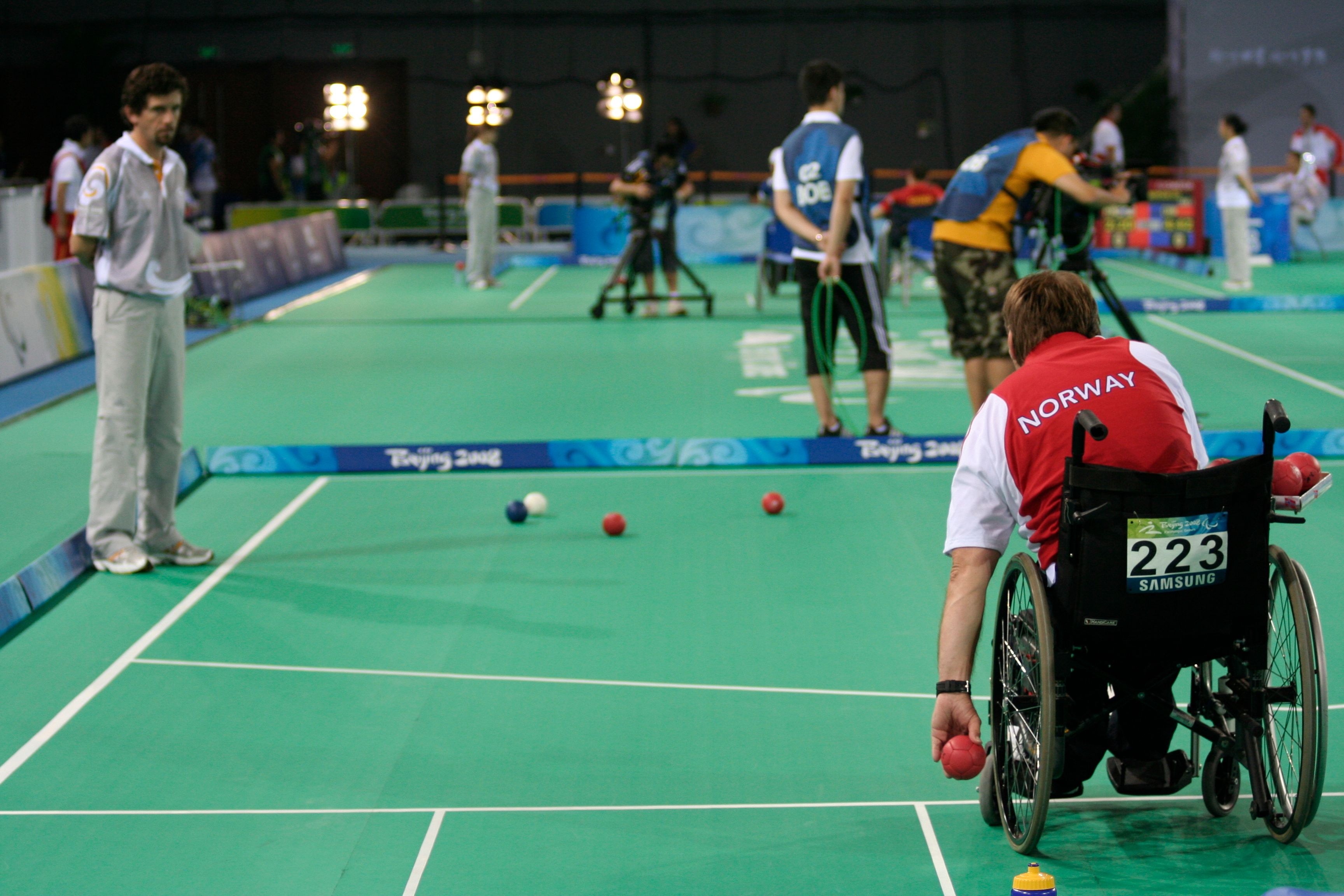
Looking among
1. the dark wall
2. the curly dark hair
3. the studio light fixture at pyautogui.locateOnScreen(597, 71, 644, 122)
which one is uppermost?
the dark wall

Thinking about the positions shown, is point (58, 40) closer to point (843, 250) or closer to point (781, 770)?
→ point (843, 250)

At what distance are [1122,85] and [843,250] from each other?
85.2 feet

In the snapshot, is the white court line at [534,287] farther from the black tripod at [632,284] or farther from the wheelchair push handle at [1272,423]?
the wheelchair push handle at [1272,423]

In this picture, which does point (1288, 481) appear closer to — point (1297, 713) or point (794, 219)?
point (1297, 713)

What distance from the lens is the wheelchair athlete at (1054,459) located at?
3.31 metres

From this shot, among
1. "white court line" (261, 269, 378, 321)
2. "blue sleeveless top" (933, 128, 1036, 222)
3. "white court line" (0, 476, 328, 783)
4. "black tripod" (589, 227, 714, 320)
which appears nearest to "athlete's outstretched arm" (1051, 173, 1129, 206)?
"blue sleeveless top" (933, 128, 1036, 222)

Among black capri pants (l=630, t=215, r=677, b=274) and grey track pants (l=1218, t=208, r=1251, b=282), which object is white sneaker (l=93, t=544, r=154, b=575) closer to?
black capri pants (l=630, t=215, r=677, b=274)

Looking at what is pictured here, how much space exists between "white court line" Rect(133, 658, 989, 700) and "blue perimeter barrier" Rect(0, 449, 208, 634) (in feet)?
2.50

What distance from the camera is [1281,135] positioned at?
82.3ft

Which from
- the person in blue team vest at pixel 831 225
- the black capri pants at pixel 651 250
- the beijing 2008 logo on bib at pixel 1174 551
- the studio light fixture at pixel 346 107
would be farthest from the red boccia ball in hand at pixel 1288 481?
the studio light fixture at pixel 346 107

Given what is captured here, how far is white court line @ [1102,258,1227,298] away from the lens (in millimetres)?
17203

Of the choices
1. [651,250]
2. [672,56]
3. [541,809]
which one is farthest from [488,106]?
[541,809]

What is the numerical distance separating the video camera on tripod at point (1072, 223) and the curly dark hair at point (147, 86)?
435 cm

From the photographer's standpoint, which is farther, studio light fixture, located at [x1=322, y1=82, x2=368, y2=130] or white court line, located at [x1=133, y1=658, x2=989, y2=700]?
studio light fixture, located at [x1=322, y1=82, x2=368, y2=130]
